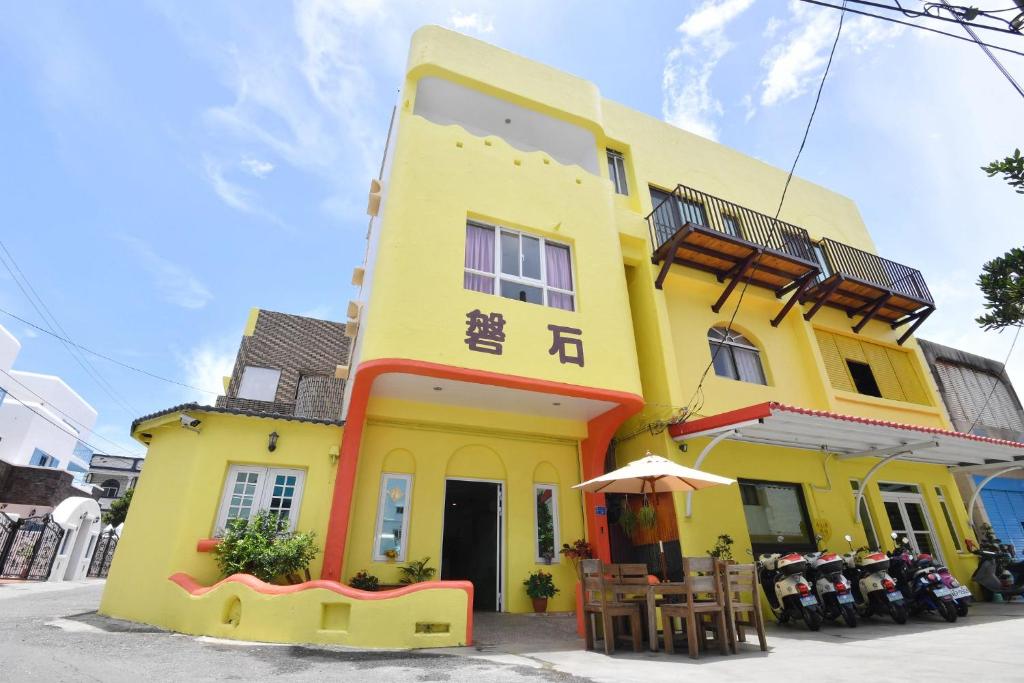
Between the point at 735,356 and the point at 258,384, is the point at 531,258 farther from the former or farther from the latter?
the point at 258,384

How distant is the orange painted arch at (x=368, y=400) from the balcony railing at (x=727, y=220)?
5.63m

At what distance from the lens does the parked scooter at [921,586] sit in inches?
299

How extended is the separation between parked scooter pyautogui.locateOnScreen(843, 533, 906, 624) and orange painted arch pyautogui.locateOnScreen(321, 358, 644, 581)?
3.95 m

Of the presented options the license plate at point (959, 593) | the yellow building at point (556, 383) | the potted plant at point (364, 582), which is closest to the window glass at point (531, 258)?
the yellow building at point (556, 383)

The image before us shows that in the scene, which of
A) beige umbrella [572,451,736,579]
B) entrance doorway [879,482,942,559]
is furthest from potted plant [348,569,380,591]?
entrance doorway [879,482,942,559]

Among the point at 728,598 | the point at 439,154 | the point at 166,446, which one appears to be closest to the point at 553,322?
the point at 439,154

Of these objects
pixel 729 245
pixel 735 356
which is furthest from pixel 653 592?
pixel 729 245

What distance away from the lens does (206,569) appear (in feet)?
23.5

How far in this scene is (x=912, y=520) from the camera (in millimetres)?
11875

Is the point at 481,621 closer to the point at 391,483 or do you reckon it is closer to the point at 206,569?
the point at 391,483

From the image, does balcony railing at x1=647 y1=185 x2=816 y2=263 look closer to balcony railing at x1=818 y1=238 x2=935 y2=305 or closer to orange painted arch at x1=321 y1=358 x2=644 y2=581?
balcony railing at x1=818 y1=238 x2=935 y2=305

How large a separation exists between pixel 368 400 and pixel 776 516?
8334 mm

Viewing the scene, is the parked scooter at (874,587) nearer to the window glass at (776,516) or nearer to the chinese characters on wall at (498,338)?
the window glass at (776,516)

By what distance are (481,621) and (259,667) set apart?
13.9 ft
